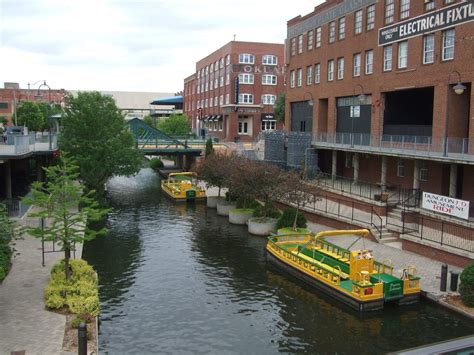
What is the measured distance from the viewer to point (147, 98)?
17575cm

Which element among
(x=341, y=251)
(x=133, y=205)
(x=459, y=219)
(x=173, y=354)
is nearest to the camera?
(x=173, y=354)

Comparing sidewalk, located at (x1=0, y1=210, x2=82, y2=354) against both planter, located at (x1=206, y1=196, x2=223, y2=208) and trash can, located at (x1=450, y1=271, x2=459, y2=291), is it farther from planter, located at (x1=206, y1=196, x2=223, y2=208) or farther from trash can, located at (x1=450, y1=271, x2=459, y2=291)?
planter, located at (x1=206, y1=196, x2=223, y2=208)

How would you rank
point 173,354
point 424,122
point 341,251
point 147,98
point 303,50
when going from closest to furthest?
1. point 173,354
2. point 341,251
3. point 424,122
4. point 303,50
5. point 147,98

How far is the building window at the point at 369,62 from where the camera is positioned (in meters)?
39.4

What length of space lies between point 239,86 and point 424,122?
44667 mm

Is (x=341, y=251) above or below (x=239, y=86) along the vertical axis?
below

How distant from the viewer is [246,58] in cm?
8050

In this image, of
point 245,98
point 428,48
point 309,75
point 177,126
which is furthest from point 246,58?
point 428,48

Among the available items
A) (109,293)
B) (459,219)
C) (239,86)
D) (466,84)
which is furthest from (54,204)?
(239,86)

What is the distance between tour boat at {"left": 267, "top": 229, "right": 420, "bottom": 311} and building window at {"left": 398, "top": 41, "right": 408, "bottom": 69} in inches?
658

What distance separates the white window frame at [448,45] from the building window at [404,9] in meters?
4.18

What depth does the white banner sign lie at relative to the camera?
83.9ft

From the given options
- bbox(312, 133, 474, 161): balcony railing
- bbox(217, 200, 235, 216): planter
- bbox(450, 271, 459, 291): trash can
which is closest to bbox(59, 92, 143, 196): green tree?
bbox(217, 200, 235, 216): planter

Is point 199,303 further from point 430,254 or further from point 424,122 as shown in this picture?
point 424,122
